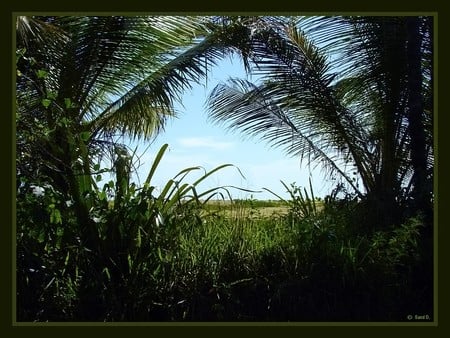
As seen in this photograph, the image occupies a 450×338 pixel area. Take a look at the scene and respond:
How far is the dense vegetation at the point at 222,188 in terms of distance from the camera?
17.1 feet

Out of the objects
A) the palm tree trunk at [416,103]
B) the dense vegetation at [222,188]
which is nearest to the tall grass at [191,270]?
the dense vegetation at [222,188]

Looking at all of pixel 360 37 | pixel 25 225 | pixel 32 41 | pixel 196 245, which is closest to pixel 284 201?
pixel 196 245

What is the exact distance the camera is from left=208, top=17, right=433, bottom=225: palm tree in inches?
228

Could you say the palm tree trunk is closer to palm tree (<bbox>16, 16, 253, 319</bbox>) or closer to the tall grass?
the tall grass

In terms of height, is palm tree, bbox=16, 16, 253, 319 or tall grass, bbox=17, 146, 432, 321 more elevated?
palm tree, bbox=16, 16, 253, 319

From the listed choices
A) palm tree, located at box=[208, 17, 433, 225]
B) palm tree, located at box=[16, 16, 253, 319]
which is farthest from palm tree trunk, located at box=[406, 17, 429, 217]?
palm tree, located at box=[16, 16, 253, 319]

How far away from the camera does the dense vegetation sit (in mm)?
5215

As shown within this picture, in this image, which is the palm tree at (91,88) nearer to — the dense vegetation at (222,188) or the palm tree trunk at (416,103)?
the dense vegetation at (222,188)

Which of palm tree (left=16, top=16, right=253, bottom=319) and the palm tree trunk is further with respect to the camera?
the palm tree trunk

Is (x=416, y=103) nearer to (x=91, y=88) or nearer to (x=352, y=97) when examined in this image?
(x=352, y=97)

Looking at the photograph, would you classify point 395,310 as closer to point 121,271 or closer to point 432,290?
point 432,290

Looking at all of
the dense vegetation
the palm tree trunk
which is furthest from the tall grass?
the palm tree trunk

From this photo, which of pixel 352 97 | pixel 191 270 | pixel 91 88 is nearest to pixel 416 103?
pixel 352 97

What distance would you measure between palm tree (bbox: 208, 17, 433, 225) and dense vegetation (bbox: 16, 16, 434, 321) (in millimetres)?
13
